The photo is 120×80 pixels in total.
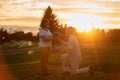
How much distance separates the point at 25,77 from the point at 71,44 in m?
2.31

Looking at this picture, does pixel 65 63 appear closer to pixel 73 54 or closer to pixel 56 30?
pixel 73 54

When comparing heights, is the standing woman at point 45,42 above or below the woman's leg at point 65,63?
above

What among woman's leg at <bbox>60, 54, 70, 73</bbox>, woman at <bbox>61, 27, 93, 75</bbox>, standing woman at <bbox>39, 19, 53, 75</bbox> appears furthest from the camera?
standing woman at <bbox>39, 19, 53, 75</bbox>

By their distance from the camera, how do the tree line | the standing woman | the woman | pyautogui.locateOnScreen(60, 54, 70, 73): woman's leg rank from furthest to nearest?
the tree line → the standing woman → pyautogui.locateOnScreen(60, 54, 70, 73): woman's leg → the woman

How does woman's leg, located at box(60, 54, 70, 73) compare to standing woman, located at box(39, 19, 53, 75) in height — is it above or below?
below

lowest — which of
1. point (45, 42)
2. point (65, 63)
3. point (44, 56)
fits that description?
point (65, 63)

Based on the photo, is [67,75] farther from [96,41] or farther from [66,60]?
[96,41]

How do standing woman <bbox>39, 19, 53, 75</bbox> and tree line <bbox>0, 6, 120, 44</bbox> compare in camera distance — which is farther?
tree line <bbox>0, 6, 120, 44</bbox>

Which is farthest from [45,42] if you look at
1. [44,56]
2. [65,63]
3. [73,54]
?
[73,54]

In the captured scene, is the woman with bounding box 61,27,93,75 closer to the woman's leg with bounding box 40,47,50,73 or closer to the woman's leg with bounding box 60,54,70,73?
the woman's leg with bounding box 60,54,70,73

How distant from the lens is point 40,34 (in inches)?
669

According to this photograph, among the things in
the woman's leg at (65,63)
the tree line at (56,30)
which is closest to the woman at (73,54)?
the woman's leg at (65,63)

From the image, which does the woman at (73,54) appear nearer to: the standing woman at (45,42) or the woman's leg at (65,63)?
the woman's leg at (65,63)

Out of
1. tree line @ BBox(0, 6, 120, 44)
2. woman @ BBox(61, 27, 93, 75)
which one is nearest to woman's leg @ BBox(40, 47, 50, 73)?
woman @ BBox(61, 27, 93, 75)
